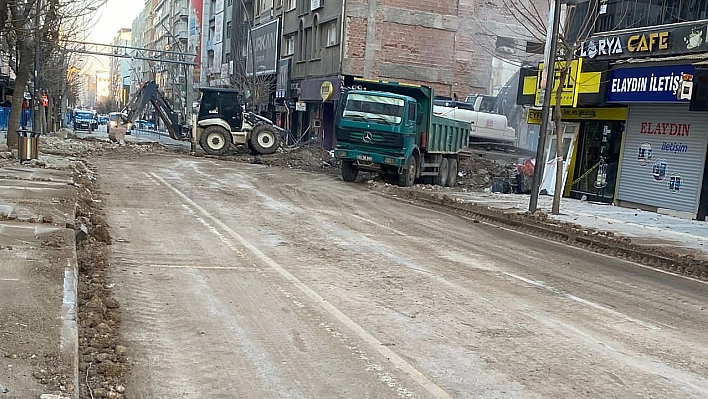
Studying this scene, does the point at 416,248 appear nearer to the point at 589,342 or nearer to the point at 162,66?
the point at 589,342

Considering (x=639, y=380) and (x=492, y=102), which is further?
(x=492, y=102)

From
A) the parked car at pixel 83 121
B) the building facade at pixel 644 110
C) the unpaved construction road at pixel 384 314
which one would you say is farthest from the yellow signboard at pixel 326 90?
the parked car at pixel 83 121

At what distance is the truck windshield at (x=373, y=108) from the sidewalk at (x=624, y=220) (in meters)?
3.30

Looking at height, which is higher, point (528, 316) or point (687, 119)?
point (687, 119)

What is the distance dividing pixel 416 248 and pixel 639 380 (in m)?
6.52

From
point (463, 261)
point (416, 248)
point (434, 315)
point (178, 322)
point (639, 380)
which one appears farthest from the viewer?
point (416, 248)

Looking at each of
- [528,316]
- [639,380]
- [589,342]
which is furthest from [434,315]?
[639,380]

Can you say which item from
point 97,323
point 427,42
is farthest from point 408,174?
point 427,42

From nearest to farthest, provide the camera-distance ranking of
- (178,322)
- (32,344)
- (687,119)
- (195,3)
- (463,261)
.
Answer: (32,344)
(178,322)
(463,261)
(687,119)
(195,3)

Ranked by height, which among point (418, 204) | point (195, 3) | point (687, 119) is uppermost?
point (195, 3)

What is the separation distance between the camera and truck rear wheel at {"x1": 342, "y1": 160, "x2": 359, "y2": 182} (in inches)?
1025

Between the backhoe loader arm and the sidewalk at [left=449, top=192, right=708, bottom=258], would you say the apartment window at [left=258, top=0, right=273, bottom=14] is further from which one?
the sidewalk at [left=449, top=192, right=708, bottom=258]

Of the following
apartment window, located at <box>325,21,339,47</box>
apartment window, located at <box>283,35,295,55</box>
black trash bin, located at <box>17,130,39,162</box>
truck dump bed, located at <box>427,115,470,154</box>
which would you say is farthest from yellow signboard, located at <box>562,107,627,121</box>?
apartment window, located at <box>283,35,295,55</box>

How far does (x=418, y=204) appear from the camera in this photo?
2070 centimetres
